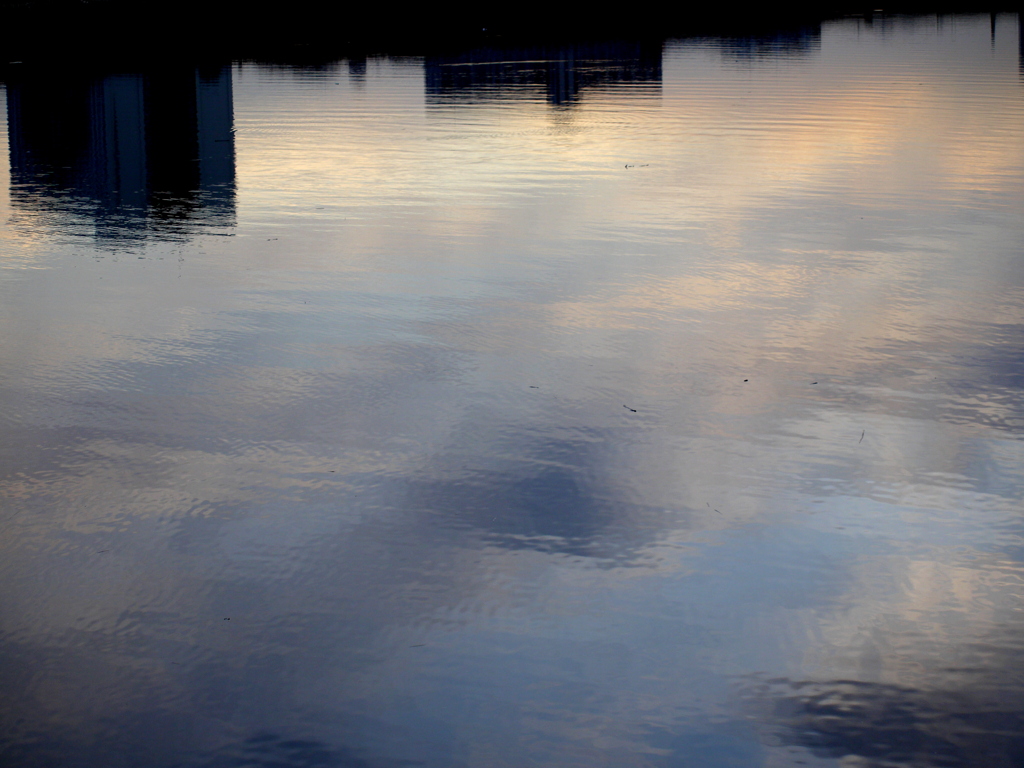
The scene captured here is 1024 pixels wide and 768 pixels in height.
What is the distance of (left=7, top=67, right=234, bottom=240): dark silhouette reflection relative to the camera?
438 inches

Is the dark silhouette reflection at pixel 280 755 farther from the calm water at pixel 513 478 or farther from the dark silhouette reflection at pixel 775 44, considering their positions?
the dark silhouette reflection at pixel 775 44

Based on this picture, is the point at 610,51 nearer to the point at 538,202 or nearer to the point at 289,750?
the point at 538,202

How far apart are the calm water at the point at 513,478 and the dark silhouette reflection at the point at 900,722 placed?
12 mm

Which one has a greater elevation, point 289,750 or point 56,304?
point 56,304

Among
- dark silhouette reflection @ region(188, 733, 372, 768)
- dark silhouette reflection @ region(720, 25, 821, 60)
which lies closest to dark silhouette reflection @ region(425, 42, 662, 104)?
dark silhouette reflection @ region(720, 25, 821, 60)

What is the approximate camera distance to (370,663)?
11.5 feet

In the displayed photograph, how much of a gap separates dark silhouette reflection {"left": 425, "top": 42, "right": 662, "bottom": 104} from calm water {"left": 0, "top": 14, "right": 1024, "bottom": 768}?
14.3 m

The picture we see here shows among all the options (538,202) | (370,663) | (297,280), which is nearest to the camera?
(370,663)

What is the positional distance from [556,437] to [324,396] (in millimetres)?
1306

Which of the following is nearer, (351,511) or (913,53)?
(351,511)

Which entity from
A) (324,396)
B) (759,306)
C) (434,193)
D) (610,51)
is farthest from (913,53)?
(324,396)

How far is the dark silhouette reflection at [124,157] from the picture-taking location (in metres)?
11.1

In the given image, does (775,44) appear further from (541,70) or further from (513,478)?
(513,478)

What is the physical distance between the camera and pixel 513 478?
4871 millimetres
